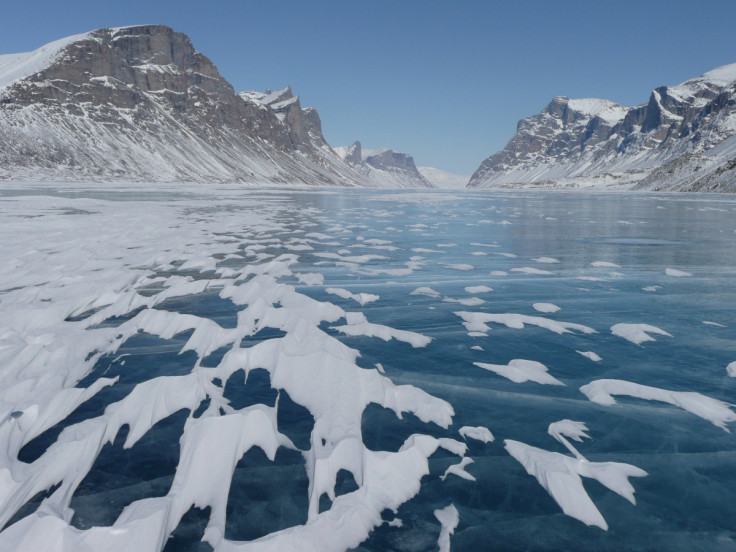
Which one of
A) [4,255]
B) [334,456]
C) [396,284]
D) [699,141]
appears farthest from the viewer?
[699,141]

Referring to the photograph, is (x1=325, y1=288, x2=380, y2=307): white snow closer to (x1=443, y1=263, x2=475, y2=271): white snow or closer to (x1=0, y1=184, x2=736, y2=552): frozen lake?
(x1=0, y1=184, x2=736, y2=552): frozen lake

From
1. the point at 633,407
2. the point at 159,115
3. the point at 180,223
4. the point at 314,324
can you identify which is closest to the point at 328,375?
the point at 314,324

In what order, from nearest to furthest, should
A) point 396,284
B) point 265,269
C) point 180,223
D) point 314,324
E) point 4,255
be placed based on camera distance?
point 314,324
point 396,284
point 265,269
point 4,255
point 180,223

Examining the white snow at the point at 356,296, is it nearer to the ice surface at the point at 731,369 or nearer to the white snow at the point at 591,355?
the white snow at the point at 591,355

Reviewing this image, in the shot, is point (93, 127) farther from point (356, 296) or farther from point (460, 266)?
point (356, 296)

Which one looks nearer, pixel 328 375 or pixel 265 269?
pixel 328 375

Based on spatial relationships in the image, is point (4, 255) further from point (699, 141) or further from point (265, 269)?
point (699, 141)

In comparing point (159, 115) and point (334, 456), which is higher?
point (159, 115)
